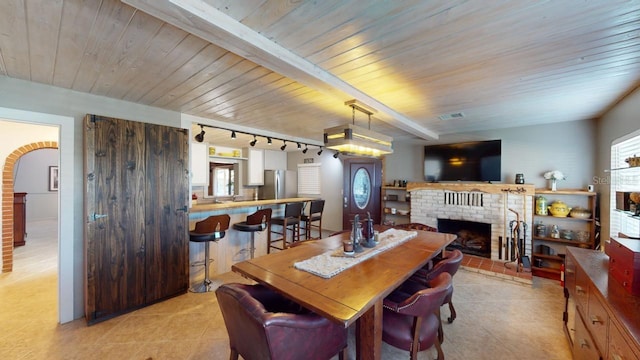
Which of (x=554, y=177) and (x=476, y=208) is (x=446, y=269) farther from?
(x=554, y=177)

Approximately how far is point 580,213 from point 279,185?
5.71m

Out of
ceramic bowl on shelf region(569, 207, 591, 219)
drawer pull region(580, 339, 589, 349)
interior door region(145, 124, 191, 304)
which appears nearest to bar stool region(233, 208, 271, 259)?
interior door region(145, 124, 191, 304)

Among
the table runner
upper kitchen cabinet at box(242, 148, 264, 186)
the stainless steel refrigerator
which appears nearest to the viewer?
the table runner

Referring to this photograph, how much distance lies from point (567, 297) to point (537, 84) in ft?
6.62

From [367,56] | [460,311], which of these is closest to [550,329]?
[460,311]

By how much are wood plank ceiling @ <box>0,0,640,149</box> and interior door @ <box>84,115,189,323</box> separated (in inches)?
20.3

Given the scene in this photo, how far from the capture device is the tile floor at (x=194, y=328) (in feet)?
6.88

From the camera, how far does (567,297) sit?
2.33 metres

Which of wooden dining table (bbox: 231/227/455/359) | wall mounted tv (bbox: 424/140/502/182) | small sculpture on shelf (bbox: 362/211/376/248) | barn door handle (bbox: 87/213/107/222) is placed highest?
wall mounted tv (bbox: 424/140/502/182)

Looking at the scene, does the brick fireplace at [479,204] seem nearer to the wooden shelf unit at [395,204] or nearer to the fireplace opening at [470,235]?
the fireplace opening at [470,235]

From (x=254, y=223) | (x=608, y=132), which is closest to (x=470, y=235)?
(x=608, y=132)

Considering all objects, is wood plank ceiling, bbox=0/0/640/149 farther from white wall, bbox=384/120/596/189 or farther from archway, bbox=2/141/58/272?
archway, bbox=2/141/58/272

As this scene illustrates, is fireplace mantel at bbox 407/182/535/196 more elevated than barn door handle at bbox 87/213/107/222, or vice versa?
fireplace mantel at bbox 407/182/535/196

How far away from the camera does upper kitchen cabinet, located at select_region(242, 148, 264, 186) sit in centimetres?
641
